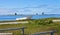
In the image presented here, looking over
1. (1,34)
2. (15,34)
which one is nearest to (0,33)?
(1,34)

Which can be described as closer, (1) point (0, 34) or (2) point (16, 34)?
(1) point (0, 34)

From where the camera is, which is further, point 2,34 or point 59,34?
point 59,34

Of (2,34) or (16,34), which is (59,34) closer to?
(16,34)

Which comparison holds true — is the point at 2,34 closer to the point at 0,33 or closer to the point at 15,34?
the point at 0,33

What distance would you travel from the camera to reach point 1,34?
A: 9859 millimetres

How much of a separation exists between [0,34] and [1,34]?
0.09 meters

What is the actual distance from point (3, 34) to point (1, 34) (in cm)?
13

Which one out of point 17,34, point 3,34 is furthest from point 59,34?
point 3,34

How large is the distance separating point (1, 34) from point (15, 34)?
1578mm

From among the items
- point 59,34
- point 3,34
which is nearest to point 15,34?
point 3,34

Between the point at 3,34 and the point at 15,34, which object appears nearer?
the point at 3,34

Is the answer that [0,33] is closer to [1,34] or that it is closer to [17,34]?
[1,34]

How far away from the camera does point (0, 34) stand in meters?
9.79

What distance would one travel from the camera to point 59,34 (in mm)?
10867
